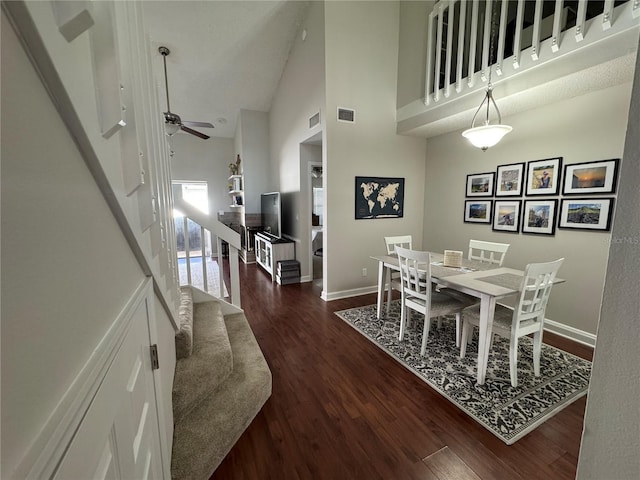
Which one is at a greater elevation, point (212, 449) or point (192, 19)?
point (192, 19)

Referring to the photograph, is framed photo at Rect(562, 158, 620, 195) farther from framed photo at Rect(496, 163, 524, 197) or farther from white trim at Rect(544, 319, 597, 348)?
white trim at Rect(544, 319, 597, 348)

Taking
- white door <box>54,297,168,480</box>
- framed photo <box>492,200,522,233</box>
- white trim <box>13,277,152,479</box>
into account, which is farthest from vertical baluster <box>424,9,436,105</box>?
white trim <box>13,277,152,479</box>

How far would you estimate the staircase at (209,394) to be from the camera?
1.43 m

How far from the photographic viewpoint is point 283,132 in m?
5.33

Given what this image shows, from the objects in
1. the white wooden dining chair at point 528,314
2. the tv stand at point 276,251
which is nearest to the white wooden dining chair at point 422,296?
the white wooden dining chair at point 528,314

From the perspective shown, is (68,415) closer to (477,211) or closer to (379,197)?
(379,197)

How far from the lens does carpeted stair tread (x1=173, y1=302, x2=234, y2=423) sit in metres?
1.53

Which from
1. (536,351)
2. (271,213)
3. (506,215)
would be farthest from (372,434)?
(271,213)

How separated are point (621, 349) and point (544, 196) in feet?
10.8

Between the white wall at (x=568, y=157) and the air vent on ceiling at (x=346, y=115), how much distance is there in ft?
5.05

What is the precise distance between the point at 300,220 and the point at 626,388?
446 cm

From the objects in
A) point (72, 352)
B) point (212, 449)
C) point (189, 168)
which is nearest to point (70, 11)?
point (72, 352)

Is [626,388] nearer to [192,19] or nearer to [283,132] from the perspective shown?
[192,19]

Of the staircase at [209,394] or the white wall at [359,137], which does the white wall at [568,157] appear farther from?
the staircase at [209,394]
